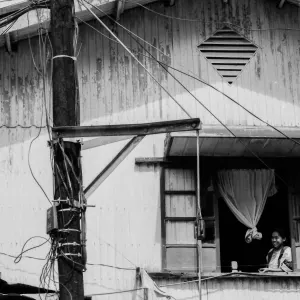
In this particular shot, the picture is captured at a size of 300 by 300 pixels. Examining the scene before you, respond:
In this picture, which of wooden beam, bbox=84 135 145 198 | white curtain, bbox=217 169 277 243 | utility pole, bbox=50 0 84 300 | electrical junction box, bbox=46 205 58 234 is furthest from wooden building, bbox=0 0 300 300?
electrical junction box, bbox=46 205 58 234

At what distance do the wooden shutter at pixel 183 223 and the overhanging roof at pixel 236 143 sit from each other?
1.66 feet

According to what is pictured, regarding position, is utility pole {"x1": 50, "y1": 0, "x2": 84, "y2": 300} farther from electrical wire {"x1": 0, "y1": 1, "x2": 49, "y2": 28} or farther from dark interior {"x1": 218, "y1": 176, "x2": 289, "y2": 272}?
dark interior {"x1": 218, "y1": 176, "x2": 289, "y2": 272}

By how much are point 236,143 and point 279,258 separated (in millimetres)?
2273

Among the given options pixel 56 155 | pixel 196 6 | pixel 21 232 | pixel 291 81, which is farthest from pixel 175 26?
pixel 56 155

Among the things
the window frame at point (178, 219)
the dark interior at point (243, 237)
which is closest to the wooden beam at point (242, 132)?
the window frame at point (178, 219)

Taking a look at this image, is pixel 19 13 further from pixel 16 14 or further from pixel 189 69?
pixel 189 69

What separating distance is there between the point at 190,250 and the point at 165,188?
3.85ft

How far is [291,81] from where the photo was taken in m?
16.9

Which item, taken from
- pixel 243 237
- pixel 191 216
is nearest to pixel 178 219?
pixel 191 216

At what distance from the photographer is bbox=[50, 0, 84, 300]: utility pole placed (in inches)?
439

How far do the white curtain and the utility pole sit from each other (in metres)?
4.81

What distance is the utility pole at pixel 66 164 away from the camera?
11141 millimetres

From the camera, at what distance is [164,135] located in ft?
53.7

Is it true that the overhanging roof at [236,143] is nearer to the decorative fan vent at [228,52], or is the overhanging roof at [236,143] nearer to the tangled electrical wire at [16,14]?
the decorative fan vent at [228,52]
